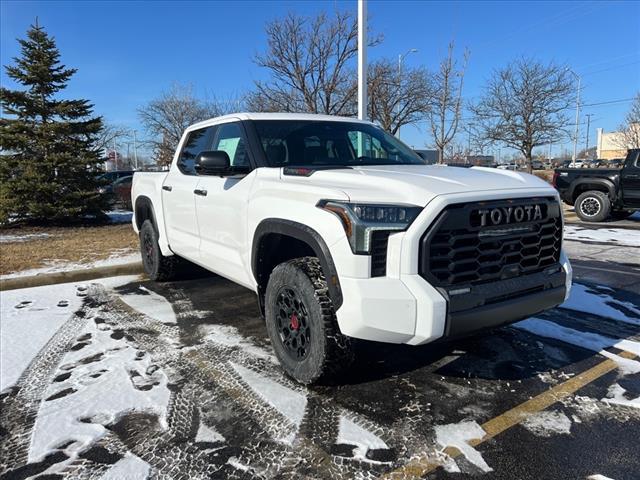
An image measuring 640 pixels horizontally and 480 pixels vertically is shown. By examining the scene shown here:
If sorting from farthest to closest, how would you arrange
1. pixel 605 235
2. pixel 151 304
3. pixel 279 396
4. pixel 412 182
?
pixel 605 235
pixel 151 304
pixel 279 396
pixel 412 182

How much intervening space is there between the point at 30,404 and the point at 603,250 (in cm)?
841

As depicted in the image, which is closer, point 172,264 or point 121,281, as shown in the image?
point 172,264

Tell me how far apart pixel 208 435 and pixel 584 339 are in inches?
124

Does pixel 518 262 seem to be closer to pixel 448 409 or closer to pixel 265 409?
pixel 448 409

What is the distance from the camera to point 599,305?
4863mm

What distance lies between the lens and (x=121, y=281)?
6457 mm

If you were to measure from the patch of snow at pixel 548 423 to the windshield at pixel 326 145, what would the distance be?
7.24ft

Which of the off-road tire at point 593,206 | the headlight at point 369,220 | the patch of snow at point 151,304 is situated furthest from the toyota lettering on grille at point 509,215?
the off-road tire at point 593,206

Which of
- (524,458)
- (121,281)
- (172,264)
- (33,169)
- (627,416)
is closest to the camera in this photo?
(524,458)

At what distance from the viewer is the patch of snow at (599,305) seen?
14.9 feet

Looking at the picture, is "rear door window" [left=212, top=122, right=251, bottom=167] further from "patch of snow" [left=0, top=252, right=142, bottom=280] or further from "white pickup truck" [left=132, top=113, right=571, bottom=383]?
"patch of snow" [left=0, top=252, right=142, bottom=280]

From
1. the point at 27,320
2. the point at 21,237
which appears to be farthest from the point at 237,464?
the point at 21,237

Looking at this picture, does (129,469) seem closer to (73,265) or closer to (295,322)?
(295,322)

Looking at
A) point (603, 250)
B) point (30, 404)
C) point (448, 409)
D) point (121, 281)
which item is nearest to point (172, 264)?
point (121, 281)
